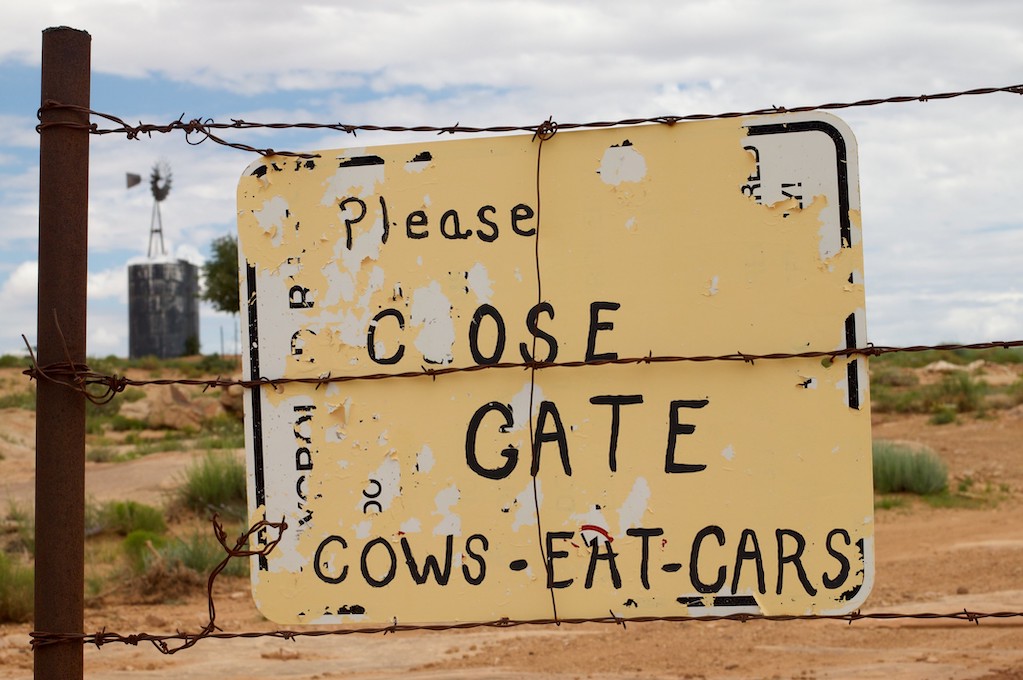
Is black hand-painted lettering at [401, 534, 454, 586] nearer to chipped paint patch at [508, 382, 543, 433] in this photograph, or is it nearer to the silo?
chipped paint patch at [508, 382, 543, 433]

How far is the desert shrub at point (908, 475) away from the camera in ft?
42.9

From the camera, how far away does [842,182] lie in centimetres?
271

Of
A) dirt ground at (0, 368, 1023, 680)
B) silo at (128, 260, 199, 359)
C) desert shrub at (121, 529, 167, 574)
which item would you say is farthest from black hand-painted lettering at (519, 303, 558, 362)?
silo at (128, 260, 199, 359)

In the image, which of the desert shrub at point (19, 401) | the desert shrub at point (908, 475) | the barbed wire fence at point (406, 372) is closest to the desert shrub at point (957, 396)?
the desert shrub at point (908, 475)

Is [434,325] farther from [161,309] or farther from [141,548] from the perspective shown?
[161,309]

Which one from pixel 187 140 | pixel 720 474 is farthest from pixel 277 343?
→ pixel 720 474

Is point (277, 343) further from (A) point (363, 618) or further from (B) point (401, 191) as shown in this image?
(A) point (363, 618)

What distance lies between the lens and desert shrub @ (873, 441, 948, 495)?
13.1 meters

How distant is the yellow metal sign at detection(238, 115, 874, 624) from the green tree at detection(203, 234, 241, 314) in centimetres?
3515

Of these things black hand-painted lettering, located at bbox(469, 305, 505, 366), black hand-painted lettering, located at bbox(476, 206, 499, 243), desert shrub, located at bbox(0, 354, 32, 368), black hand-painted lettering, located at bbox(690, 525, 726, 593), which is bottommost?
black hand-painted lettering, located at bbox(690, 525, 726, 593)

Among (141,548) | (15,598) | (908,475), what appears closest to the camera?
(15,598)

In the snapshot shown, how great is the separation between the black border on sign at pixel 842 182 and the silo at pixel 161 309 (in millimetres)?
44176

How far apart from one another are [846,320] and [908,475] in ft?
37.2

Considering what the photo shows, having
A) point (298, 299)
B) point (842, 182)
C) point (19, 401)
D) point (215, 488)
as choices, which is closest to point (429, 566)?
point (298, 299)
